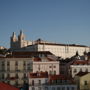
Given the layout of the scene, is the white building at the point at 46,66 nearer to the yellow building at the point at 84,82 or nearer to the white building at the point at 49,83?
the white building at the point at 49,83

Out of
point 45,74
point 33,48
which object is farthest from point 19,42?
point 45,74

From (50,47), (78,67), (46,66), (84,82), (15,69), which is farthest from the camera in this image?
(50,47)

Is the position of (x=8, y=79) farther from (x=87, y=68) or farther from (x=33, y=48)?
(x=33, y=48)

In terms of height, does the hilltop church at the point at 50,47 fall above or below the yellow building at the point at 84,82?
above

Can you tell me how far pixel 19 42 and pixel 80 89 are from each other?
132737 millimetres

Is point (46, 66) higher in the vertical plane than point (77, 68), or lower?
higher

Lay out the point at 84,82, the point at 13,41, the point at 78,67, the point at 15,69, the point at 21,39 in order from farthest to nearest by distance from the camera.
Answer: the point at 13,41, the point at 21,39, the point at 78,67, the point at 15,69, the point at 84,82

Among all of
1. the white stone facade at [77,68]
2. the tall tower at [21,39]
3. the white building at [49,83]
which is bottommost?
the white building at [49,83]

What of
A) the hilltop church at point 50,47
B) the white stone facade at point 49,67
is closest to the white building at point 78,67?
the white stone facade at point 49,67

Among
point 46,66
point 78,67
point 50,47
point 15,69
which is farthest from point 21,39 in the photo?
point 15,69

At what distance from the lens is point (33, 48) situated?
159500 mm

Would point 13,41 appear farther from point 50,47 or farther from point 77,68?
point 77,68

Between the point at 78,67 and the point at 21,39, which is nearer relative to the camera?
the point at 78,67

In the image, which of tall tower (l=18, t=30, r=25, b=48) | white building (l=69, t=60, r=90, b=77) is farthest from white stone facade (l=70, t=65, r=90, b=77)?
tall tower (l=18, t=30, r=25, b=48)
